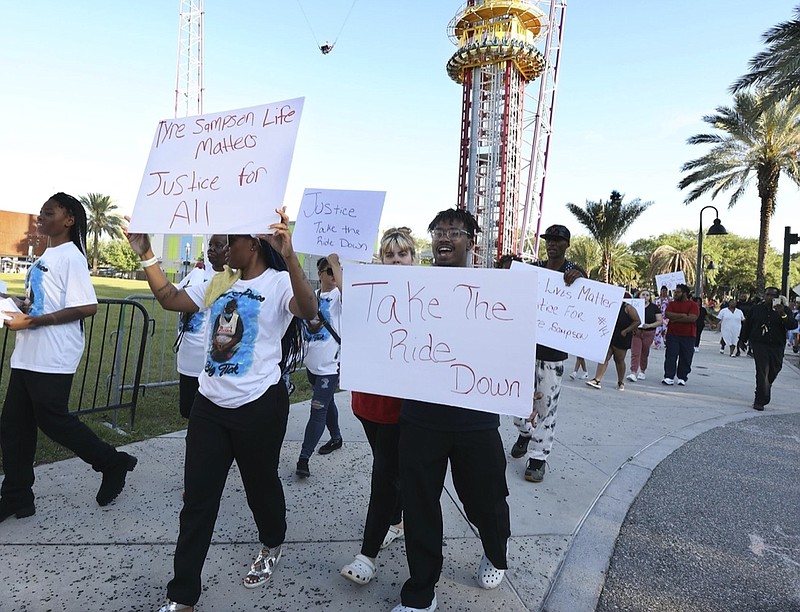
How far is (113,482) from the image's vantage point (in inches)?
134

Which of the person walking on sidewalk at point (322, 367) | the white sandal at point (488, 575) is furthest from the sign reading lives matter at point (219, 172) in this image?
the white sandal at point (488, 575)

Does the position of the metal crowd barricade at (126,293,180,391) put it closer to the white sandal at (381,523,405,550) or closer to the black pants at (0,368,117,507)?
the black pants at (0,368,117,507)

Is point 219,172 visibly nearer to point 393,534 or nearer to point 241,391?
point 241,391

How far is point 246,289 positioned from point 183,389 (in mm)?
1756

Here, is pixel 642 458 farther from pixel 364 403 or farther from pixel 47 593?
pixel 47 593

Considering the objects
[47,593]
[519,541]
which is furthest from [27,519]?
Answer: [519,541]

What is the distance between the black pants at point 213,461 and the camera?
2264 millimetres

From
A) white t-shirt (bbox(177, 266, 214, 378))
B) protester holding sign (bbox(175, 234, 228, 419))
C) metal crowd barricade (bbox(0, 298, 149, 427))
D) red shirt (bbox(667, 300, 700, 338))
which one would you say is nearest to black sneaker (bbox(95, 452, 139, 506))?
protester holding sign (bbox(175, 234, 228, 419))

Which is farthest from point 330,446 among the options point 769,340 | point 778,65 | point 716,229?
point 716,229

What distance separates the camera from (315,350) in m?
4.21

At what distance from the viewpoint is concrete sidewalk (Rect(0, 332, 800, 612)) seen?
2541 millimetres

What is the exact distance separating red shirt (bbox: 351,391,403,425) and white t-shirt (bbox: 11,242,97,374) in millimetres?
1861

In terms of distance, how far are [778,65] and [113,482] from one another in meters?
15.9

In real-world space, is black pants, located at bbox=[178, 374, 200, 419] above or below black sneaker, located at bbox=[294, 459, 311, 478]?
above
